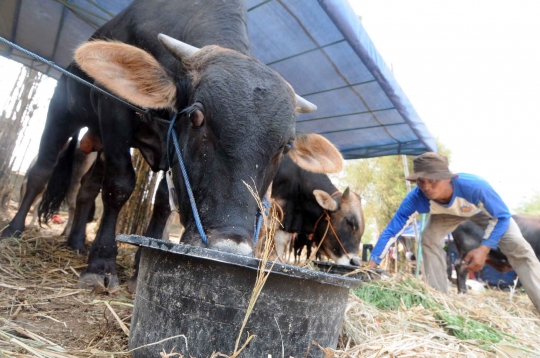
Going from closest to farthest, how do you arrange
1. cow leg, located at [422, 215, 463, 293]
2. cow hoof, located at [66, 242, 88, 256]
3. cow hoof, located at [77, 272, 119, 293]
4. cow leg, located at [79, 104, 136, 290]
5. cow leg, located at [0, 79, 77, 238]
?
cow hoof, located at [77, 272, 119, 293] < cow leg, located at [79, 104, 136, 290] < cow leg, located at [0, 79, 77, 238] < cow hoof, located at [66, 242, 88, 256] < cow leg, located at [422, 215, 463, 293]

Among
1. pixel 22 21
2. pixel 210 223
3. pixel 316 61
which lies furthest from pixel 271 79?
pixel 22 21

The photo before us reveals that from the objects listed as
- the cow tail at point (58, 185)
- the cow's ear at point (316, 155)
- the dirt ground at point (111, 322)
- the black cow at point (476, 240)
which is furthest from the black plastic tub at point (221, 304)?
the black cow at point (476, 240)

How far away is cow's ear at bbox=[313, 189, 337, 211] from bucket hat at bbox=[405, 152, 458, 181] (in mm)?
2140

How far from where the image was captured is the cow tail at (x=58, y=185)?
5551 mm

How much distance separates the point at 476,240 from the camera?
804 cm

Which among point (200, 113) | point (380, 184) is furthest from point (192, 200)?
point (380, 184)

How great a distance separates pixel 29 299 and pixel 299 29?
3.46 m

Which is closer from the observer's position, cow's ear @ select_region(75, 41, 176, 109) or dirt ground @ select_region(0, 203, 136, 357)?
dirt ground @ select_region(0, 203, 136, 357)

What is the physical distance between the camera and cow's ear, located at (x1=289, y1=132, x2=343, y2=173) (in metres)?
3.36

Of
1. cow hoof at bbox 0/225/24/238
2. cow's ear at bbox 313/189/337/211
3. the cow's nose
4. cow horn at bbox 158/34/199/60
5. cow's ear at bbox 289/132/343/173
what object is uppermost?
cow's ear at bbox 313/189/337/211

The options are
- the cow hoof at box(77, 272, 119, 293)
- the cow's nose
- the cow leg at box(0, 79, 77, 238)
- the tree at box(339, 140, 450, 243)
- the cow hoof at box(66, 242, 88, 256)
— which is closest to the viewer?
the cow's nose

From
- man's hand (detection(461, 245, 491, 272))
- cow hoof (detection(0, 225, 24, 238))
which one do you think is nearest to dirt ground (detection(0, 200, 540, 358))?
cow hoof (detection(0, 225, 24, 238))

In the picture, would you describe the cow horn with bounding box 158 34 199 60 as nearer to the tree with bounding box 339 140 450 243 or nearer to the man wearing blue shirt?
the man wearing blue shirt

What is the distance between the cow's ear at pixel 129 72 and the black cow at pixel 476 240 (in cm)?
684
